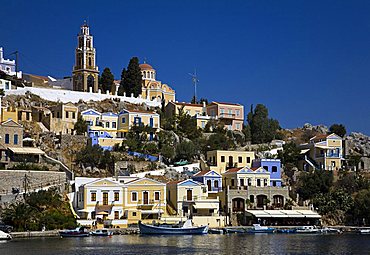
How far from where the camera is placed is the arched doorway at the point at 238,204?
208 feet

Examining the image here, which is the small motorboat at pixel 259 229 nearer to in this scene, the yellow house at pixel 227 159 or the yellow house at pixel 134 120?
the yellow house at pixel 227 159

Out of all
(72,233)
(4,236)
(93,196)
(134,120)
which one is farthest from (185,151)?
(4,236)

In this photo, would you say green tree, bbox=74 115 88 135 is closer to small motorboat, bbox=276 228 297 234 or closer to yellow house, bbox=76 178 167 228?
yellow house, bbox=76 178 167 228


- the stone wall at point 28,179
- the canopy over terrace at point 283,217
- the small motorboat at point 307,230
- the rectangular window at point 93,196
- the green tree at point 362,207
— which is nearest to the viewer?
the stone wall at point 28,179

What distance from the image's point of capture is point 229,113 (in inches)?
3482

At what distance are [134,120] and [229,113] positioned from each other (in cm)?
1758

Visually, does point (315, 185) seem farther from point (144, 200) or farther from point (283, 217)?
point (144, 200)

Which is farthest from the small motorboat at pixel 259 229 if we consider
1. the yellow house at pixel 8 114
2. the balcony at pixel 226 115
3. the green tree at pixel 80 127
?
the balcony at pixel 226 115

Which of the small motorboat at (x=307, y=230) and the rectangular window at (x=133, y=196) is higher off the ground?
the rectangular window at (x=133, y=196)

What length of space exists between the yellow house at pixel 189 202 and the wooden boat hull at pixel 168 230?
5.01 meters

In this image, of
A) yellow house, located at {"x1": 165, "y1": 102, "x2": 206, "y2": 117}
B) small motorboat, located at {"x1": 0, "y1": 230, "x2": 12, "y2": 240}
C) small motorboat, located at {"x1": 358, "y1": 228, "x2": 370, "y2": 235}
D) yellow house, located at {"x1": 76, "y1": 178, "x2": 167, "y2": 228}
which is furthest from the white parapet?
small motorboat, located at {"x1": 358, "y1": 228, "x2": 370, "y2": 235}

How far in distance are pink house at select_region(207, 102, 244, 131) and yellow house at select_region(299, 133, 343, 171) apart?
12.3m

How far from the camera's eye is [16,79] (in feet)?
276

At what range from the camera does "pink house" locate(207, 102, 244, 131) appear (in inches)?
3442
